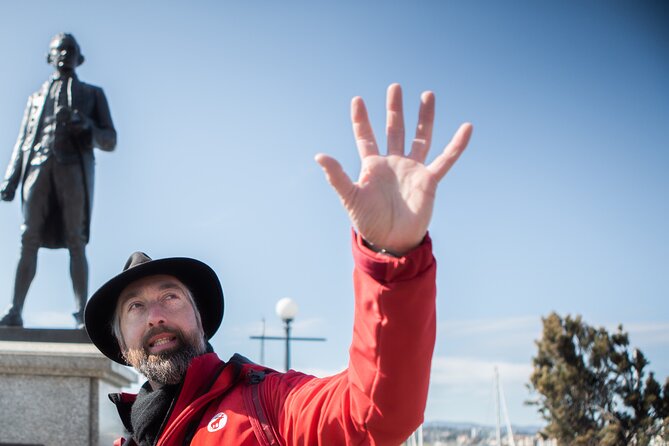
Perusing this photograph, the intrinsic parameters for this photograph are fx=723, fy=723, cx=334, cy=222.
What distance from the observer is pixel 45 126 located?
706 centimetres

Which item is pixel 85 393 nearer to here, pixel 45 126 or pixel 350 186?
pixel 45 126

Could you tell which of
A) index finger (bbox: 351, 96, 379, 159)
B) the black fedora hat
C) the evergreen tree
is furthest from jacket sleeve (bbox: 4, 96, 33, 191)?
the evergreen tree

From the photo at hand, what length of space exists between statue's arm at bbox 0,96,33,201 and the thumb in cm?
608

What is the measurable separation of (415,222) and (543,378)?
2233cm

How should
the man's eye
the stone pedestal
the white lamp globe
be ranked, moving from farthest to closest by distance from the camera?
the white lamp globe < the stone pedestal < the man's eye

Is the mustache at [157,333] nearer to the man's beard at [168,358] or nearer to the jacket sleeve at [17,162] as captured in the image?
the man's beard at [168,358]

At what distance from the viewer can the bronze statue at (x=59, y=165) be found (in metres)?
6.71

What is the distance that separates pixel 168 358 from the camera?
2744 mm

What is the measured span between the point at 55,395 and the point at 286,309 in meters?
8.03

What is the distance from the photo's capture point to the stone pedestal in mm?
5758

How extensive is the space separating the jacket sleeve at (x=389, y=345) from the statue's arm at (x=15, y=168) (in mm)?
6010

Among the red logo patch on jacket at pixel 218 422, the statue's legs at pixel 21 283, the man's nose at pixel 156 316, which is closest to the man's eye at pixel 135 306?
the man's nose at pixel 156 316

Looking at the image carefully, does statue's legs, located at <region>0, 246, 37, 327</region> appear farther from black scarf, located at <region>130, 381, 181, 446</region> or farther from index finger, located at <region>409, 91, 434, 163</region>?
index finger, located at <region>409, 91, 434, 163</region>

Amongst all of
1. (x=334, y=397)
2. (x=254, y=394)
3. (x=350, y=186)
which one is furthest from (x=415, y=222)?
(x=254, y=394)
